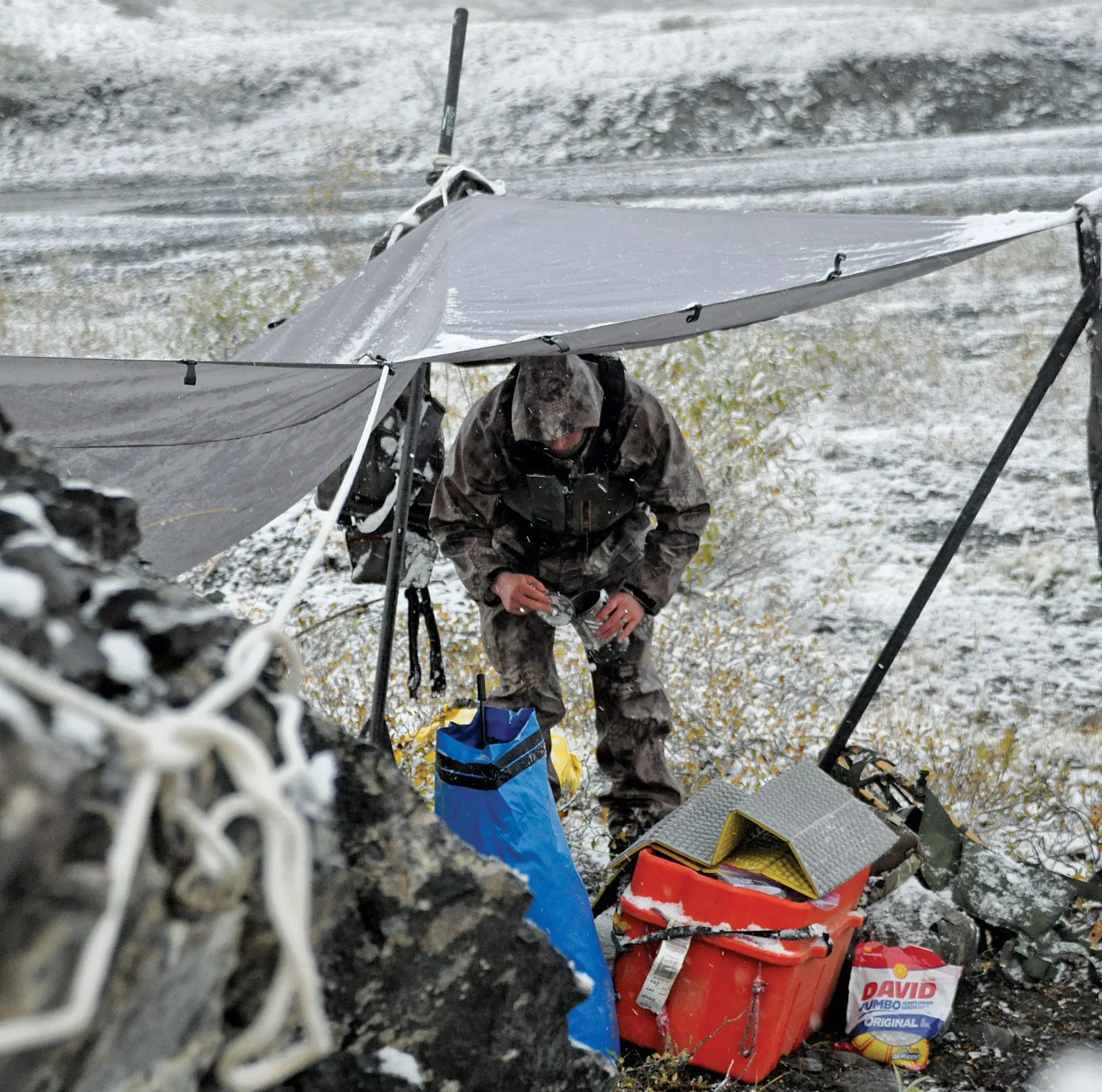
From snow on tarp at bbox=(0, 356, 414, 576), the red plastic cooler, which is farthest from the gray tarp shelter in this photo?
the red plastic cooler

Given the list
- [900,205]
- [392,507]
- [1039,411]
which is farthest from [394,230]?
[900,205]

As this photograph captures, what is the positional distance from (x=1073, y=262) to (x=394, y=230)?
12882 mm

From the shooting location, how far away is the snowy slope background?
22.4 ft

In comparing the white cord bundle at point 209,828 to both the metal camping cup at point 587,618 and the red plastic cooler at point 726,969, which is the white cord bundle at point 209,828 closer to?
the red plastic cooler at point 726,969

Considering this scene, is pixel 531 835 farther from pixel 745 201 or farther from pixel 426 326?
pixel 745 201

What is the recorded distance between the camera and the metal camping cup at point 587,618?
371cm

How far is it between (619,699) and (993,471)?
1501 mm

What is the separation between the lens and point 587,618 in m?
3.73

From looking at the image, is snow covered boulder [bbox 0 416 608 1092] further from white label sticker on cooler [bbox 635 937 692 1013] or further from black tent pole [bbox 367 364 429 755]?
black tent pole [bbox 367 364 429 755]

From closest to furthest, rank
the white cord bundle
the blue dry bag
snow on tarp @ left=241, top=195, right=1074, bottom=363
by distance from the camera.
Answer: the white cord bundle < the blue dry bag < snow on tarp @ left=241, top=195, right=1074, bottom=363

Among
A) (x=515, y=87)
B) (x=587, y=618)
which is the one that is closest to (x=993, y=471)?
(x=587, y=618)

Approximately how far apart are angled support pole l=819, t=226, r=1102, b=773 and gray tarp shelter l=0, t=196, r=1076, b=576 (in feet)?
0.61

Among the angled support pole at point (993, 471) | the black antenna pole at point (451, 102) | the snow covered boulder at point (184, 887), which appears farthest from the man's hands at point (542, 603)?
the snow covered boulder at point (184, 887)

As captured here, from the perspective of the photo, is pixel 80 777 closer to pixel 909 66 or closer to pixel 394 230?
pixel 394 230
